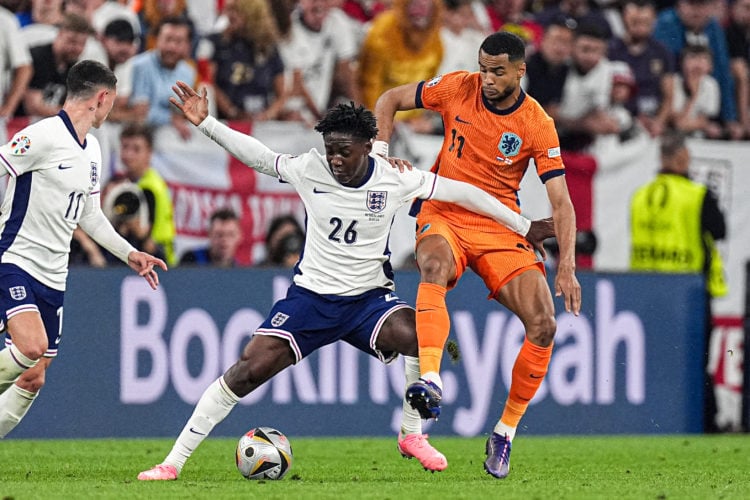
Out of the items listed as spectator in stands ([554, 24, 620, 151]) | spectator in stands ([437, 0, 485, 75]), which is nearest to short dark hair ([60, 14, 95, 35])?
spectator in stands ([437, 0, 485, 75])

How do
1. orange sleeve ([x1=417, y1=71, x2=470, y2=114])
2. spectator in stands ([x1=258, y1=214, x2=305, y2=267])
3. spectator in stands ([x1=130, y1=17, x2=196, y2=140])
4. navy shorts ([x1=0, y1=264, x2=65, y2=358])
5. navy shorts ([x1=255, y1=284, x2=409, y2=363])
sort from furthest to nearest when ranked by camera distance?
spectator in stands ([x1=130, y1=17, x2=196, y2=140]) → spectator in stands ([x1=258, y1=214, x2=305, y2=267]) → orange sleeve ([x1=417, y1=71, x2=470, y2=114]) → navy shorts ([x1=255, y1=284, x2=409, y2=363]) → navy shorts ([x1=0, y1=264, x2=65, y2=358])

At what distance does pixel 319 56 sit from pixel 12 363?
6.61 metres

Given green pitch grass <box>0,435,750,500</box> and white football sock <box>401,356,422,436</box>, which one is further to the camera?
white football sock <box>401,356,422,436</box>

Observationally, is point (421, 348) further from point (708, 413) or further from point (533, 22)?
point (533, 22)

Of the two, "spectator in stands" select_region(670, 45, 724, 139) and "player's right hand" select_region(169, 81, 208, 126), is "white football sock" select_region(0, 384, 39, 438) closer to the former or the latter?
"player's right hand" select_region(169, 81, 208, 126)

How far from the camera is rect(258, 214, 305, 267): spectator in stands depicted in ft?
41.7

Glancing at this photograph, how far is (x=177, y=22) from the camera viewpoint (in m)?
13.2

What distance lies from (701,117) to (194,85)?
18.6ft

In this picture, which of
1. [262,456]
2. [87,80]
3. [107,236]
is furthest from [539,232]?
[87,80]

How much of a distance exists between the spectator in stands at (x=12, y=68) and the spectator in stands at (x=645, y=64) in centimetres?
618

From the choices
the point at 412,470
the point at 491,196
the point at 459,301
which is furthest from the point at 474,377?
the point at 491,196

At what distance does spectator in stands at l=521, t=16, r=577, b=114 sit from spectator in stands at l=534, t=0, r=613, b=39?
1.59 feet

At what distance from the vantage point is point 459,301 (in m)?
12.3

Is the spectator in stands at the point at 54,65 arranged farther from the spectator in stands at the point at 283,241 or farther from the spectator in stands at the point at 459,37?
the spectator in stands at the point at 459,37
